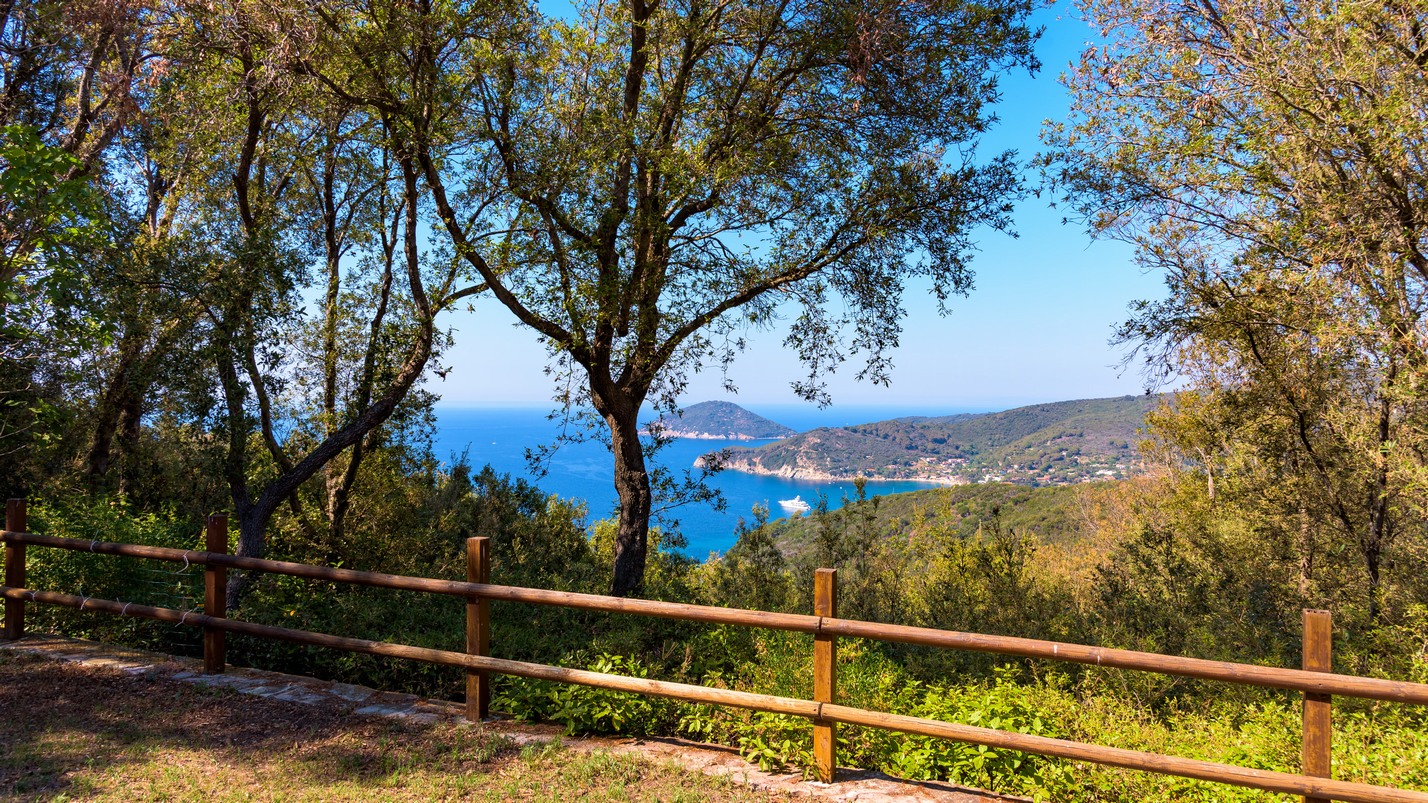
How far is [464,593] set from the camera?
5.04 metres

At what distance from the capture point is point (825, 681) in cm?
436

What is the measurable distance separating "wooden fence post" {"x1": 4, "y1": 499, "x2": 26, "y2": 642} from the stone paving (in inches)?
6.4

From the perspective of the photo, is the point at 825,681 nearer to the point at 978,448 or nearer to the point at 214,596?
the point at 214,596

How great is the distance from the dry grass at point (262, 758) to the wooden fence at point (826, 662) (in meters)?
0.46

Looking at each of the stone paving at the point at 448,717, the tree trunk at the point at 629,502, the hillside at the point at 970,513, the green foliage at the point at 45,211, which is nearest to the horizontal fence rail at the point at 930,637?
the stone paving at the point at 448,717

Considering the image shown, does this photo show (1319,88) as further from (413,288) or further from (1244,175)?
(413,288)

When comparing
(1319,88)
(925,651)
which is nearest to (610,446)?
(925,651)

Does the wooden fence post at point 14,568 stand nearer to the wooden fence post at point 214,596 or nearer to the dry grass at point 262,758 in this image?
the dry grass at point 262,758

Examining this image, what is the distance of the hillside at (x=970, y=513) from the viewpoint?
15133mm

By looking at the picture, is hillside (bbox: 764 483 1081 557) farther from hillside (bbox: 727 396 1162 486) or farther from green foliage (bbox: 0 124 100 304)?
green foliage (bbox: 0 124 100 304)

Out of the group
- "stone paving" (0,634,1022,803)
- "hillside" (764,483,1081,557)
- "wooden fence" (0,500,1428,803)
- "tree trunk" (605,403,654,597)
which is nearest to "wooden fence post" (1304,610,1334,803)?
"wooden fence" (0,500,1428,803)

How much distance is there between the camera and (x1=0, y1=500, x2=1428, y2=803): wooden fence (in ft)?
11.8

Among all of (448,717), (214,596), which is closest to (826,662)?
(448,717)

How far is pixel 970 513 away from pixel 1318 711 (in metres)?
19.1
